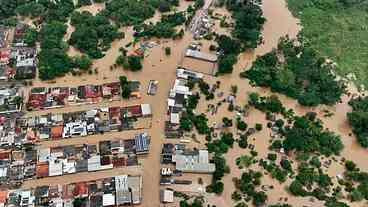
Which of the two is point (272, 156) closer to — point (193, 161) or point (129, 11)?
point (193, 161)

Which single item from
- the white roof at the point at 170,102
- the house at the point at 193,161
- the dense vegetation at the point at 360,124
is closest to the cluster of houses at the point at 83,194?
the house at the point at 193,161

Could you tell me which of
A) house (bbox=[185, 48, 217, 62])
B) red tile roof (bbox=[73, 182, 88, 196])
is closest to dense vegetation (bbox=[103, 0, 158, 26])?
house (bbox=[185, 48, 217, 62])

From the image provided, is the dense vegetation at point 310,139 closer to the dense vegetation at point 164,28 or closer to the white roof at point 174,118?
the white roof at point 174,118

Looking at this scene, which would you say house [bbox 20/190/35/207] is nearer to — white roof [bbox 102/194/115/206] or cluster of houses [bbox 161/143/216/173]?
white roof [bbox 102/194/115/206]

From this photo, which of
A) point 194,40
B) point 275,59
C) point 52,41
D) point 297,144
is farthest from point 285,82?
point 52,41

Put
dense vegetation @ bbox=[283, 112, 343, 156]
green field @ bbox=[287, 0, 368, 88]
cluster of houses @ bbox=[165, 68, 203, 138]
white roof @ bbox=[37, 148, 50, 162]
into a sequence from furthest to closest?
1. green field @ bbox=[287, 0, 368, 88]
2. cluster of houses @ bbox=[165, 68, 203, 138]
3. dense vegetation @ bbox=[283, 112, 343, 156]
4. white roof @ bbox=[37, 148, 50, 162]
